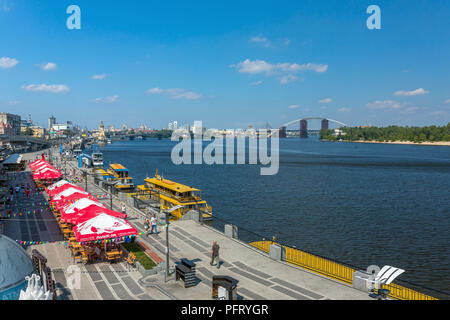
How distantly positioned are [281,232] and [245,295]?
21.1m

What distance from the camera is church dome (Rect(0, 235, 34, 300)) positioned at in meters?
12.2

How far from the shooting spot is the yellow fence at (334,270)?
50.2 ft

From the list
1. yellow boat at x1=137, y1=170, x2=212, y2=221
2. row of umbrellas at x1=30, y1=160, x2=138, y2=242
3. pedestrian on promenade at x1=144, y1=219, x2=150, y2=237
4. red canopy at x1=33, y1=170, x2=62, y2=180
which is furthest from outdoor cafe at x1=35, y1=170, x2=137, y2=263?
red canopy at x1=33, y1=170, x2=62, y2=180

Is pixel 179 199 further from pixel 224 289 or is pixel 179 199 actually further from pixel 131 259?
pixel 224 289

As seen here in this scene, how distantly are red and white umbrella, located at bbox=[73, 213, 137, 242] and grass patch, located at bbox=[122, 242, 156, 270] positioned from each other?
1.80 meters

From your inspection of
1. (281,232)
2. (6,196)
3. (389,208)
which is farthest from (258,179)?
(6,196)

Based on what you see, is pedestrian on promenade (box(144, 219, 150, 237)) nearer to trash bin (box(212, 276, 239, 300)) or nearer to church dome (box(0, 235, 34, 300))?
church dome (box(0, 235, 34, 300))

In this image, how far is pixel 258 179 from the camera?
7538cm

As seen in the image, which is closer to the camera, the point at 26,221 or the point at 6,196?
the point at 26,221

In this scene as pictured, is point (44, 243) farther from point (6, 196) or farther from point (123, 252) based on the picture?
point (6, 196)

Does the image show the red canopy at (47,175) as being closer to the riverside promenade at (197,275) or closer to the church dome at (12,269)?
the riverside promenade at (197,275)

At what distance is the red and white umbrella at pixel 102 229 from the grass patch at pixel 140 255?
180 cm

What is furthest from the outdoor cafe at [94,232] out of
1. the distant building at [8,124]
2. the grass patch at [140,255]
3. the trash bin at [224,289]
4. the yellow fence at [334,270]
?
the distant building at [8,124]

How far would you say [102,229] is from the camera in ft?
55.7
